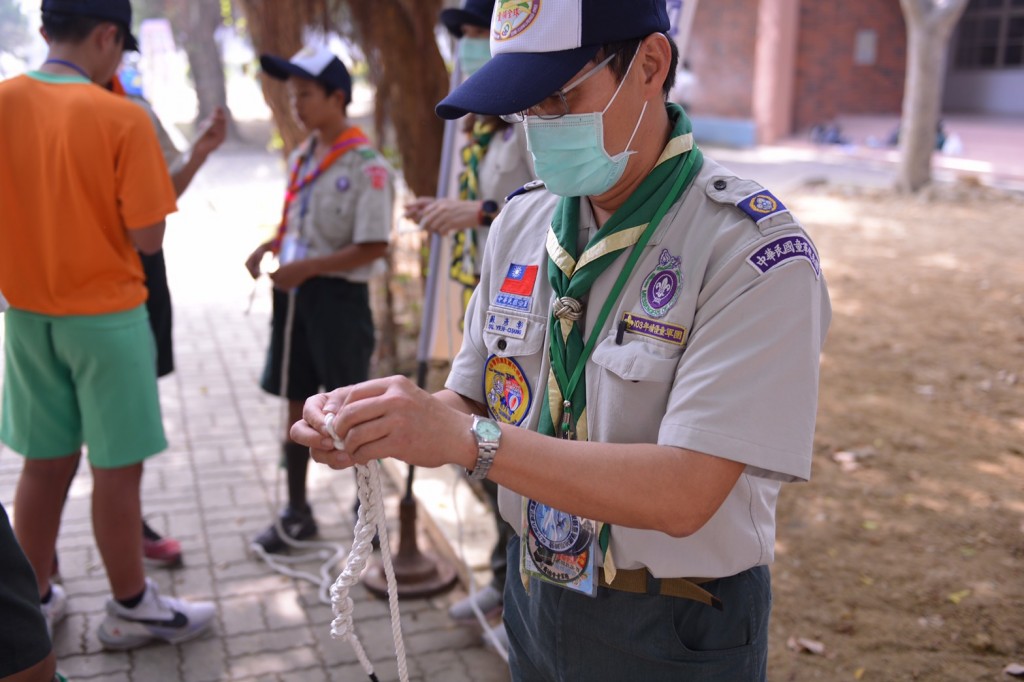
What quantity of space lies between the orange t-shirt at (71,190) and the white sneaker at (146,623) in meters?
1.17

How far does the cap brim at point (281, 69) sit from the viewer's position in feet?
12.9

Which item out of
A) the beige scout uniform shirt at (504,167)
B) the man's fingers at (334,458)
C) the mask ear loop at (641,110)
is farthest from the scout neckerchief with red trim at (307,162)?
the man's fingers at (334,458)

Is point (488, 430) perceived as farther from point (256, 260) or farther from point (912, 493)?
point (912, 493)

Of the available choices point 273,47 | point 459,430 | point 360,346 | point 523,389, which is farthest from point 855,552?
point 273,47

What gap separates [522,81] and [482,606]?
2768 millimetres

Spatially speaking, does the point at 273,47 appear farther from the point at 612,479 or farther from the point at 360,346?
the point at 612,479

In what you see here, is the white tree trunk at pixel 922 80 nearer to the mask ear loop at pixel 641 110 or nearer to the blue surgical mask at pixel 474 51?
the blue surgical mask at pixel 474 51

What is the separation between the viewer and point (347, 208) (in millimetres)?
4062

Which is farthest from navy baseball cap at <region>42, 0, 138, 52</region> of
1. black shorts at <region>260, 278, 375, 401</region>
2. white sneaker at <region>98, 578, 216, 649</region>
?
white sneaker at <region>98, 578, 216, 649</region>

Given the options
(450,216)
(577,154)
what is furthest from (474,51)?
(577,154)

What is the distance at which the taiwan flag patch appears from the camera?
5.83 feet

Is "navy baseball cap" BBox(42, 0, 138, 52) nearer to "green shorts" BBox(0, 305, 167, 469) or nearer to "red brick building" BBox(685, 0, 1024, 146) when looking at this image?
"green shorts" BBox(0, 305, 167, 469)

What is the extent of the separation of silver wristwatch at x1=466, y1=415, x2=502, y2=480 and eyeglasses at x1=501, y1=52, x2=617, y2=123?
1.72 ft

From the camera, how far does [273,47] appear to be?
5949 millimetres
